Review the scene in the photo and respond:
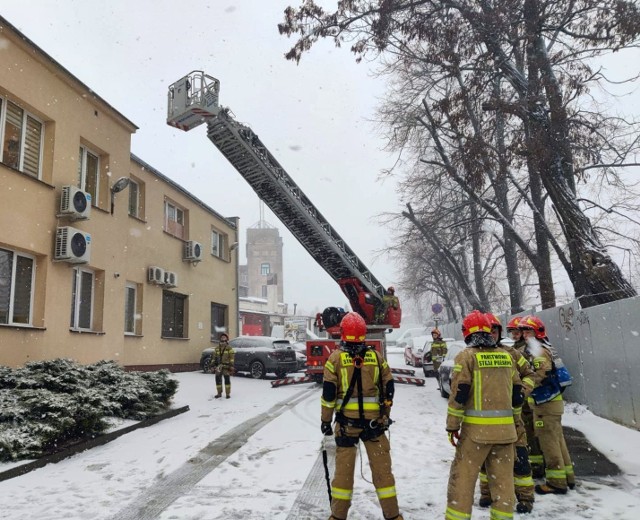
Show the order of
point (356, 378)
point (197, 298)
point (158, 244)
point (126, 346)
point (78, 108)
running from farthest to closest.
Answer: point (197, 298), point (158, 244), point (126, 346), point (78, 108), point (356, 378)

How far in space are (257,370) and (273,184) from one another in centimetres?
715

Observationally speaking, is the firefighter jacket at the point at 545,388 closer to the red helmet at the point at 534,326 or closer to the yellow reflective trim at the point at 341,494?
the red helmet at the point at 534,326

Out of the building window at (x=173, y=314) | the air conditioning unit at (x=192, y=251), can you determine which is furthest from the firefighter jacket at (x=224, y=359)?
the air conditioning unit at (x=192, y=251)

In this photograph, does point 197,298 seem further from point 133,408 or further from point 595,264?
point 595,264

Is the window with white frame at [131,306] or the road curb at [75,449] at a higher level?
the window with white frame at [131,306]

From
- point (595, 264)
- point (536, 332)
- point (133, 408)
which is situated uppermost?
point (595, 264)

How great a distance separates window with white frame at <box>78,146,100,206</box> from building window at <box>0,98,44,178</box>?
1.47 m

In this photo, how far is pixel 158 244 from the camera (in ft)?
57.5

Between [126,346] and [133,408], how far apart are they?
7.09m

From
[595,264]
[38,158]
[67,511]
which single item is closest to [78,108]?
[38,158]

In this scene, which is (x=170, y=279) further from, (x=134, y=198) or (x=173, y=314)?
(x=134, y=198)

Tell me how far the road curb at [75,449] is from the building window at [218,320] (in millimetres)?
12919

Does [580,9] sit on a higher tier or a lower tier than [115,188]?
higher

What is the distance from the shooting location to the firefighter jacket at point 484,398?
12.8ft
